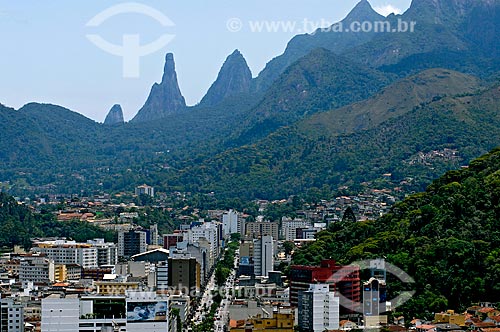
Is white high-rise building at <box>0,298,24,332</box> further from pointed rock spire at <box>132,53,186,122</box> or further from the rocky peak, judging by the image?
pointed rock spire at <box>132,53,186,122</box>

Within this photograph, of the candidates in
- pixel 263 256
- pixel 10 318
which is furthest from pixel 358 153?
pixel 10 318

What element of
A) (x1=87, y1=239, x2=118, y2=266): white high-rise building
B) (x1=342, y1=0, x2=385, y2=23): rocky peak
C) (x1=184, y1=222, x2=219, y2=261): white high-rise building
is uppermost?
(x1=342, y1=0, x2=385, y2=23): rocky peak

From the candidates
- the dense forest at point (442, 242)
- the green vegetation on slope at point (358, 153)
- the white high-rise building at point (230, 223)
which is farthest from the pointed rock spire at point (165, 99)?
the dense forest at point (442, 242)

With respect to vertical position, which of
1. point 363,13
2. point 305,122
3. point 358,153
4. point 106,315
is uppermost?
point 363,13

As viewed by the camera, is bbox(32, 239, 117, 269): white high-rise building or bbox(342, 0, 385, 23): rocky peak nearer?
bbox(32, 239, 117, 269): white high-rise building

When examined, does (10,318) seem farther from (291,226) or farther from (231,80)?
(231,80)

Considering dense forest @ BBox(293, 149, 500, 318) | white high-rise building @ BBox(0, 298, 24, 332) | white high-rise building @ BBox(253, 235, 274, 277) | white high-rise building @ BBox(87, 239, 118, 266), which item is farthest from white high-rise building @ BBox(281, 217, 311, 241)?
white high-rise building @ BBox(0, 298, 24, 332)

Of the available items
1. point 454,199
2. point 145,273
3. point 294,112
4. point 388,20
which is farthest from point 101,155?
point 454,199
